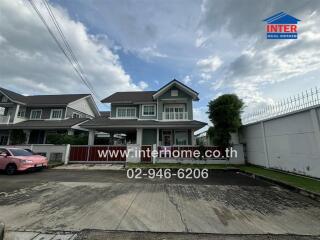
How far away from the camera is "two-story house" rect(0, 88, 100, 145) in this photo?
1852 centimetres

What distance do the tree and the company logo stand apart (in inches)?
208

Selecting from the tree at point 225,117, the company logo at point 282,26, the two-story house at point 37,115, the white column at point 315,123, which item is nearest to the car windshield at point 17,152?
the two-story house at point 37,115

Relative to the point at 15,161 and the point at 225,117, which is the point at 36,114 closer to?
the point at 15,161

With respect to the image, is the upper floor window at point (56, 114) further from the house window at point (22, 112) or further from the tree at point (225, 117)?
the tree at point (225, 117)

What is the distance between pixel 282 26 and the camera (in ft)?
28.5

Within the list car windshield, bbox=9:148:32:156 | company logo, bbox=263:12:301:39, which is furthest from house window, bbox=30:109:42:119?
company logo, bbox=263:12:301:39

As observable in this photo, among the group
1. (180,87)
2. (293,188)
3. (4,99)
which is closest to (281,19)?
(293,188)

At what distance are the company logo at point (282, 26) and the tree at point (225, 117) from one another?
5286 millimetres

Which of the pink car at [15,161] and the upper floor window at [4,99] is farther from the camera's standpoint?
the upper floor window at [4,99]

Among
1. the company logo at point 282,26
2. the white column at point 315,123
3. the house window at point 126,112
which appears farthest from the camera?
the house window at point 126,112

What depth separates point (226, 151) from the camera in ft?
43.2

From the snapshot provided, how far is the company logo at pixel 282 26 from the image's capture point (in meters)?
8.43

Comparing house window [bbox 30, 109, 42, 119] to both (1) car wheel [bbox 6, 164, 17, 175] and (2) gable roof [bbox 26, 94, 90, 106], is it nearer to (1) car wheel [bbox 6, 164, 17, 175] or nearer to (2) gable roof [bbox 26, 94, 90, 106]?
(2) gable roof [bbox 26, 94, 90, 106]

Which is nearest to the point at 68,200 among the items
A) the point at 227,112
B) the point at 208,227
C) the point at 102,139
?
the point at 208,227
